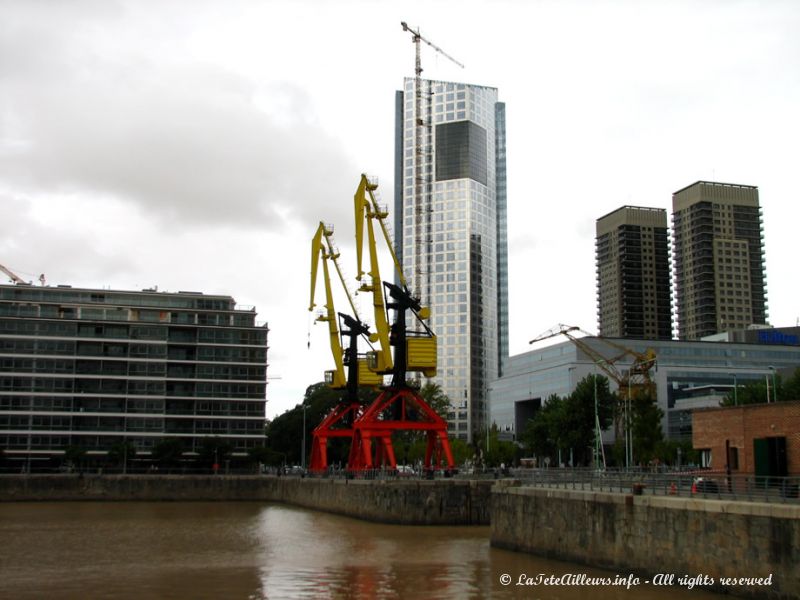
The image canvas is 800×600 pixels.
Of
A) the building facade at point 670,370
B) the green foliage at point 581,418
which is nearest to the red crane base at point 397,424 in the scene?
the green foliage at point 581,418

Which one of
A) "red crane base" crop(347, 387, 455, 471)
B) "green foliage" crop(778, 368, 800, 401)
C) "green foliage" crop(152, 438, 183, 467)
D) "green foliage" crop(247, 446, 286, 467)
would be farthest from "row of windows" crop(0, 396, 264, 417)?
"green foliage" crop(778, 368, 800, 401)

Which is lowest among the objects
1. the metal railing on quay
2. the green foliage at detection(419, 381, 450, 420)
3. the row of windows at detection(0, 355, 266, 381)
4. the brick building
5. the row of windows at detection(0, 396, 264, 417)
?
the metal railing on quay

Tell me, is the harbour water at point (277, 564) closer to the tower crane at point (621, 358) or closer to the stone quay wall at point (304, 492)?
the stone quay wall at point (304, 492)

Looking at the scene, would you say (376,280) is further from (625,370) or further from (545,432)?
(625,370)

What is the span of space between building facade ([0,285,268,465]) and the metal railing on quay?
69204 mm

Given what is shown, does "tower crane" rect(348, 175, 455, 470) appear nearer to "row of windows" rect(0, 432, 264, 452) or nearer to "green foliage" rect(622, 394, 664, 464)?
"green foliage" rect(622, 394, 664, 464)

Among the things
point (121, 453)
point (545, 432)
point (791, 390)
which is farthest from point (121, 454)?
point (791, 390)

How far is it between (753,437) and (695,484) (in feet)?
31.6

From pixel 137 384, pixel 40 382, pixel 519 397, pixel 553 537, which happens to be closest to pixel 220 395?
pixel 137 384

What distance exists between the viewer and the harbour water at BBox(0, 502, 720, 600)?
3194cm

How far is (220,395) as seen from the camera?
116 m

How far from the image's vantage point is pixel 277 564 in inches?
1594

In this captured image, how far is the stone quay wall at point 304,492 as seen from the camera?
58906 millimetres

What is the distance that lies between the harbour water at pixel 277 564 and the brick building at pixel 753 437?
1005 cm
